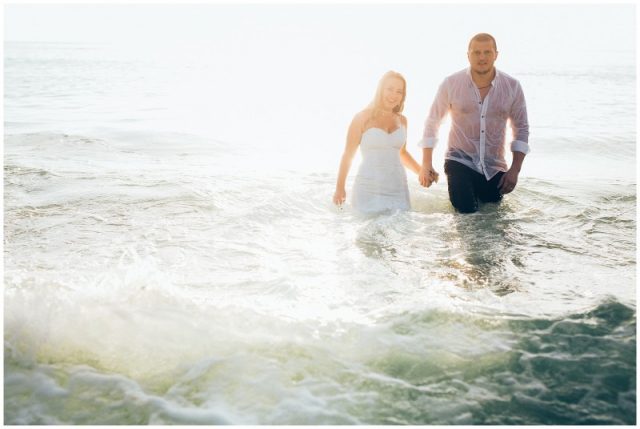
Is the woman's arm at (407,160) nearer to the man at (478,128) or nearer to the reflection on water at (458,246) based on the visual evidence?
the man at (478,128)

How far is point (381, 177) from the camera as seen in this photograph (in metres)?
6.82

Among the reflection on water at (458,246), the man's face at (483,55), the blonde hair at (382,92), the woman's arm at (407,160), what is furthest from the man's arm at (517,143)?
the blonde hair at (382,92)

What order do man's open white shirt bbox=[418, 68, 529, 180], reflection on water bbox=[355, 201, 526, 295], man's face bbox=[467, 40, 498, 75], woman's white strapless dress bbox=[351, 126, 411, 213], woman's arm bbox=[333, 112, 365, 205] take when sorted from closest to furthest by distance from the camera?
reflection on water bbox=[355, 201, 526, 295]
man's face bbox=[467, 40, 498, 75]
man's open white shirt bbox=[418, 68, 529, 180]
woman's arm bbox=[333, 112, 365, 205]
woman's white strapless dress bbox=[351, 126, 411, 213]

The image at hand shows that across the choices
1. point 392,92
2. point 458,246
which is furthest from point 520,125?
point 458,246

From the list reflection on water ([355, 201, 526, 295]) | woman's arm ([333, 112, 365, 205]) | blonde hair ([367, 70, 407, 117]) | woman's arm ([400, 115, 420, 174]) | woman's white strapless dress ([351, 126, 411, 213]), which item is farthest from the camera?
woman's arm ([400, 115, 420, 174])

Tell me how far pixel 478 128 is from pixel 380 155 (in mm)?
1216

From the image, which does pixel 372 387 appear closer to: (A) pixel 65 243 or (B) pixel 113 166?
(A) pixel 65 243

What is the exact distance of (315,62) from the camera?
41688 mm

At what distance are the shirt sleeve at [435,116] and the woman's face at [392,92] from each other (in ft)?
1.70

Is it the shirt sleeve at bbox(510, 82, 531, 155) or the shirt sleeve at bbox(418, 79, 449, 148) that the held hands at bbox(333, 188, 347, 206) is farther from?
the shirt sleeve at bbox(510, 82, 531, 155)

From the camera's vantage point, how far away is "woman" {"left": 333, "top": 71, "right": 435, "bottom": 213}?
6.57 meters

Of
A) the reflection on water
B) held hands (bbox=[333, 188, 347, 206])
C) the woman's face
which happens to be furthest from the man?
held hands (bbox=[333, 188, 347, 206])

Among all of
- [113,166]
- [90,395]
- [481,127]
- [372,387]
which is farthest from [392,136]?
[113,166]

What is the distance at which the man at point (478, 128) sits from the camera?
6.45 m
